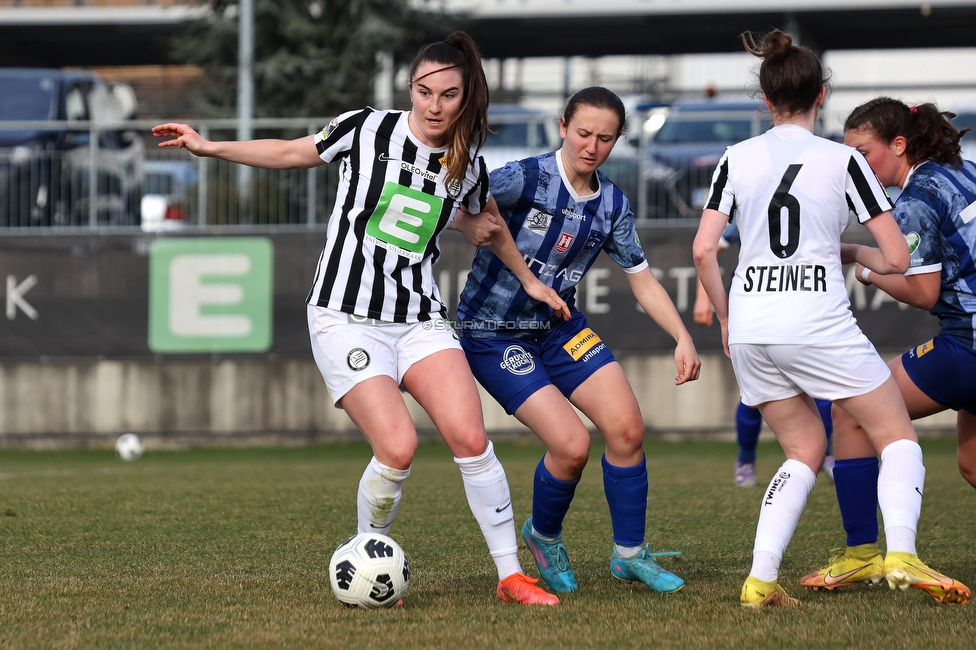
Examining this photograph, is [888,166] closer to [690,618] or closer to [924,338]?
[690,618]

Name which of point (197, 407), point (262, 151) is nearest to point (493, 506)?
point (262, 151)

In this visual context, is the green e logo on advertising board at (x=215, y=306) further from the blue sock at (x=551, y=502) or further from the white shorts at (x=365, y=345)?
the white shorts at (x=365, y=345)

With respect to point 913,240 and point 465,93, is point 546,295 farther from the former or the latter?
point 913,240

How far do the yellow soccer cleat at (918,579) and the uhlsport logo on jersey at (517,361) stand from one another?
1.66m

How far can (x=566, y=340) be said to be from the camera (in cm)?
519

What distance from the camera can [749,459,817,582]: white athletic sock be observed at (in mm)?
4312

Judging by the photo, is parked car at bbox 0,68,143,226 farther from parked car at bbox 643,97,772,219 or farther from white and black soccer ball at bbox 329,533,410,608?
white and black soccer ball at bbox 329,533,410,608

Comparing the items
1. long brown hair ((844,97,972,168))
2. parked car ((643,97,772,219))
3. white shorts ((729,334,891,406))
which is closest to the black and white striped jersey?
white shorts ((729,334,891,406))

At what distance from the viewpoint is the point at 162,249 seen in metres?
13.6

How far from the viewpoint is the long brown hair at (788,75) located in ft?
14.1

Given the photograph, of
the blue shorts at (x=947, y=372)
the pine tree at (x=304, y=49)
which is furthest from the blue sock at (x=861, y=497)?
the pine tree at (x=304, y=49)

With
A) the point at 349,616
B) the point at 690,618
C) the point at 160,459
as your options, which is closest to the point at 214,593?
the point at 349,616

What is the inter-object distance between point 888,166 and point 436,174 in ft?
6.45

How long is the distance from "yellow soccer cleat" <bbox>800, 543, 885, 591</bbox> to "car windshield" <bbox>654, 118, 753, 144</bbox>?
10.3m
